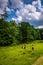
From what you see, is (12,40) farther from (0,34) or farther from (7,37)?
(0,34)

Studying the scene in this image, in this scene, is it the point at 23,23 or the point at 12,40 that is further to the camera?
the point at 23,23

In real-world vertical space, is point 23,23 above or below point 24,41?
above

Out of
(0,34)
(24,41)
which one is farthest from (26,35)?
(0,34)

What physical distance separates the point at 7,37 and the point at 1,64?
52.7 metres

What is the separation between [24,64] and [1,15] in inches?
600

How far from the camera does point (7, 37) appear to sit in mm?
90188

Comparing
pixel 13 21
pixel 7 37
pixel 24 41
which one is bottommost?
pixel 24 41

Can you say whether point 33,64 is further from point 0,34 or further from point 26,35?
point 26,35

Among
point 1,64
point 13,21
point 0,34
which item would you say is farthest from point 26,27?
point 1,64

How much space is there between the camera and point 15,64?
36.9 metres

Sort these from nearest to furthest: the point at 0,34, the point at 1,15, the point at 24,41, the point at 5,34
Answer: the point at 1,15, the point at 0,34, the point at 5,34, the point at 24,41

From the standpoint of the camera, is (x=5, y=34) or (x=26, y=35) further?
(x=26, y=35)

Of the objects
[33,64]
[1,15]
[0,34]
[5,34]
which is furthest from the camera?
[5,34]

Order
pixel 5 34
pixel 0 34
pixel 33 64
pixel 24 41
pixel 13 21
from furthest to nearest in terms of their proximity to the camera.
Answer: pixel 24 41 → pixel 13 21 → pixel 5 34 → pixel 0 34 → pixel 33 64
